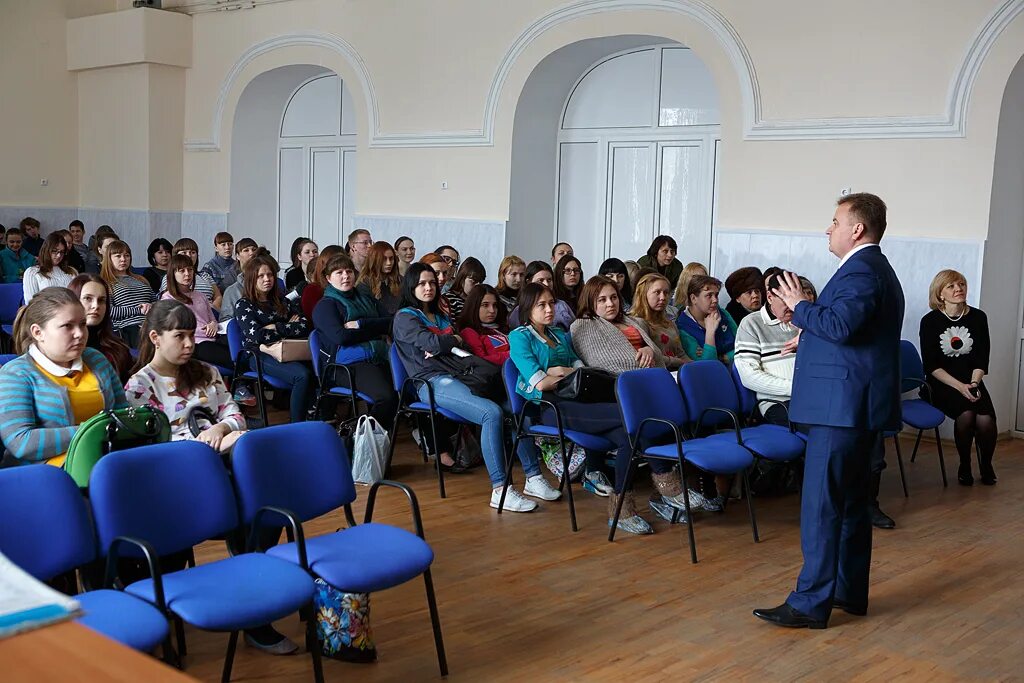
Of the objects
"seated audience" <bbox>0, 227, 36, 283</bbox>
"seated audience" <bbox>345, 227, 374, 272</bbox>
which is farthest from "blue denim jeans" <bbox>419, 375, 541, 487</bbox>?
"seated audience" <bbox>0, 227, 36, 283</bbox>

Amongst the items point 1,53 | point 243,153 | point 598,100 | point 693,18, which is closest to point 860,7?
point 693,18

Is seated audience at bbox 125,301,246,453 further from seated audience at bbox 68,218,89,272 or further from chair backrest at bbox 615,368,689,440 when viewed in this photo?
seated audience at bbox 68,218,89,272

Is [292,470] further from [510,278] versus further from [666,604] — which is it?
[510,278]

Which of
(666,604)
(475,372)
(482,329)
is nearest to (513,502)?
(475,372)

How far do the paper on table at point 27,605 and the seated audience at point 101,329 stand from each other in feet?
8.25

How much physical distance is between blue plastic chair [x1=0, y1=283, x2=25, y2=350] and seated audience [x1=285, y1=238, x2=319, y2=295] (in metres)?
2.01

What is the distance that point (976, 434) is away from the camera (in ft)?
21.2

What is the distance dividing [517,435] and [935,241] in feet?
12.2

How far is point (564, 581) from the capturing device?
4488 millimetres

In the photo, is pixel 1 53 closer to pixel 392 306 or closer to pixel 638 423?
pixel 392 306

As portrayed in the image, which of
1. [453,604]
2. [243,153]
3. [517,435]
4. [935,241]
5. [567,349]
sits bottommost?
[453,604]

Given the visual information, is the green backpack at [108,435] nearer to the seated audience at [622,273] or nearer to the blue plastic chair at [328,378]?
the blue plastic chair at [328,378]

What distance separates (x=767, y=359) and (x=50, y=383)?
3.60 m

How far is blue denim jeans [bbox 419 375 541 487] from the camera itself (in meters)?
5.61
